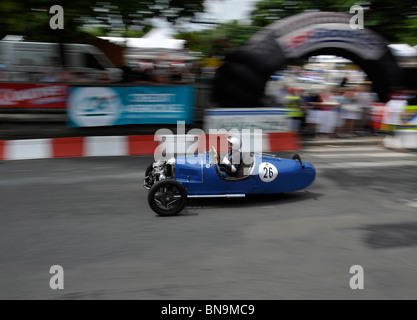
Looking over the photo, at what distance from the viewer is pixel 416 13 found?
19.9 metres

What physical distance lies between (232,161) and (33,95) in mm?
7437

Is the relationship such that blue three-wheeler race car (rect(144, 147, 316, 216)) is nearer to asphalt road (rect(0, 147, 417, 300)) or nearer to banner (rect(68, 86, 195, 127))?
asphalt road (rect(0, 147, 417, 300))

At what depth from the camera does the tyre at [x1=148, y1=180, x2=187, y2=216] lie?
721 centimetres

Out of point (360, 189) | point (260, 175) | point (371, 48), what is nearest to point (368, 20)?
point (371, 48)

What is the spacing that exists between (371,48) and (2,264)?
12409 millimetres

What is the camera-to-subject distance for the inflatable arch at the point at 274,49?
13.8 meters

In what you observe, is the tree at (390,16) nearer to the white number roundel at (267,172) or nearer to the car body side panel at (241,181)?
the car body side panel at (241,181)

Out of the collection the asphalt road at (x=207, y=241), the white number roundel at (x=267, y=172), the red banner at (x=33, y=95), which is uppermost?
the red banner at (x=33, y=95)

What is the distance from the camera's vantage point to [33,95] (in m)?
13.0

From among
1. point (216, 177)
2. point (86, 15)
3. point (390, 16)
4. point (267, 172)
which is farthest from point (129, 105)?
point (390, 16)

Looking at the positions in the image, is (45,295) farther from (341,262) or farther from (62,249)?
(341,262)

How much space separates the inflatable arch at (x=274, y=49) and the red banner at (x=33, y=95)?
4338mm

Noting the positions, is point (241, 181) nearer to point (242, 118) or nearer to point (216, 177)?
point (216, 177)

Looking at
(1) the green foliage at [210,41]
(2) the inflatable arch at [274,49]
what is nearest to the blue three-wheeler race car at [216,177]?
(2) the inflatable arch at [274,49]
